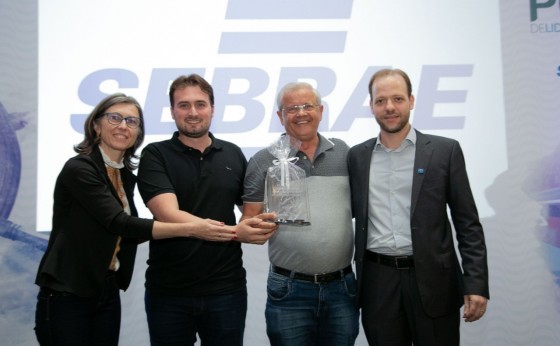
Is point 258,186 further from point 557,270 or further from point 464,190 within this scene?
point 557,270

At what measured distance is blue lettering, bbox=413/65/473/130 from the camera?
375cm

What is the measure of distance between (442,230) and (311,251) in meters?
0.70

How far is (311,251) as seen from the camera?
2.35 metres

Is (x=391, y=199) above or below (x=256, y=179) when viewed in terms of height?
below

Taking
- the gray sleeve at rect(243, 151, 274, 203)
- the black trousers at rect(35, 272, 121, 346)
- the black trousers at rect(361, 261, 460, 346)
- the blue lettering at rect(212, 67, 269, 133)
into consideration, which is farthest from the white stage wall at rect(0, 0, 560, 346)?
the black trousers at rect(361, 261, 460, 346)

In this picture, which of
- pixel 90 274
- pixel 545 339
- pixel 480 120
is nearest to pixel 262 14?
pixel 480 120

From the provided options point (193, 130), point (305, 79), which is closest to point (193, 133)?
point (193, 130)

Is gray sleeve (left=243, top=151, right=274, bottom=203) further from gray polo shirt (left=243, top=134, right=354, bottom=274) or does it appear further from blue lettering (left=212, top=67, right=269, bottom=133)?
blue lettering (left=212, top=67, right=269, bottom=133)

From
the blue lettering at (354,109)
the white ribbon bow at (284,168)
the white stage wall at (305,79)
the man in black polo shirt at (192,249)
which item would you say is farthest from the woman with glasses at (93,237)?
the blue lettering at (354,109)

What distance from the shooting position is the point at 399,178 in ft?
7.72

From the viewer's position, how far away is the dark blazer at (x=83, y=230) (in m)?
2.08

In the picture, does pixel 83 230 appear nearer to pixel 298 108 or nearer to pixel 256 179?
pixel 256 179

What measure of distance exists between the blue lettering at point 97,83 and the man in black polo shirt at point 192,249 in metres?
1.32

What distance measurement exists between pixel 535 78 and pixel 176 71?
315 centimetres
